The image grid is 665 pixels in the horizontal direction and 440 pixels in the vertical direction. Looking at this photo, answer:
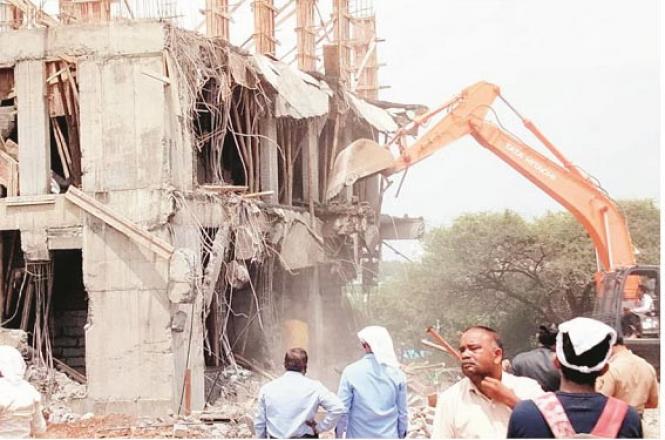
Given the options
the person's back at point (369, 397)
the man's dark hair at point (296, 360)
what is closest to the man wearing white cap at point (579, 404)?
the person's back at point (369, 397)

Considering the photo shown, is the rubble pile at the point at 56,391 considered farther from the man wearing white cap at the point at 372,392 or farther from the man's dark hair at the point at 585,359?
the man's dark hair at the point at 585,359

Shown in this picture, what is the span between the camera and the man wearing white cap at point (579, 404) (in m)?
3.92

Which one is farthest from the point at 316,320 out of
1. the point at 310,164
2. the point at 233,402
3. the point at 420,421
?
the point at 420,421

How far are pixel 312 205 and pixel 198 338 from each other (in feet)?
16.0

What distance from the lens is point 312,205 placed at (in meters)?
17.9

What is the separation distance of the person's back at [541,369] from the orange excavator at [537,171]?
6.49 m

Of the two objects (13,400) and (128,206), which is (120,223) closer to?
(128,206)

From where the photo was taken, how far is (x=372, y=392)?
6.38 meters

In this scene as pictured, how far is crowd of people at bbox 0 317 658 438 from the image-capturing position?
13.0ft

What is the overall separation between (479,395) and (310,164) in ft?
45.9

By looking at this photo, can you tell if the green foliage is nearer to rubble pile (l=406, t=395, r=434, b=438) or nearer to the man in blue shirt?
rubble pile (l=406, t=395, r=434, b=438)

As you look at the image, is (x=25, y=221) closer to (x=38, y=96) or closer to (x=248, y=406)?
(x=38, y=96)

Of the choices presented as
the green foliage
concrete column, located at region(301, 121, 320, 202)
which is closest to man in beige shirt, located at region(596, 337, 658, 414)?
concrete column, located at region(301, 121, 320, 202)

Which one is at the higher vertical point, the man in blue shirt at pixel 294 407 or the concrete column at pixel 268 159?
the concrete column at pixel 268 159
